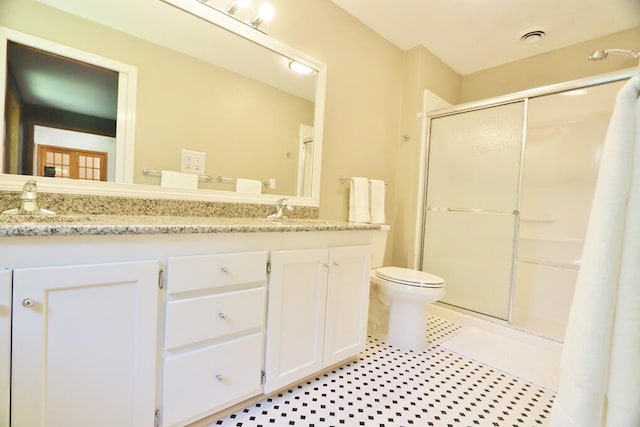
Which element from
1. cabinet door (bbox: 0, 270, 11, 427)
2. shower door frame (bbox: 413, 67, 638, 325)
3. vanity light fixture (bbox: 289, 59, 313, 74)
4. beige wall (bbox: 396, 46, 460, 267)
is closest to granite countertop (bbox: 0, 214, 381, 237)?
cabinet door (bbox: 0, 270, 11, 427)

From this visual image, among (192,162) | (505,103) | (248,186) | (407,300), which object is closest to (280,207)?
(248,186)

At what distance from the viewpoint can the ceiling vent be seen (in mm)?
2159

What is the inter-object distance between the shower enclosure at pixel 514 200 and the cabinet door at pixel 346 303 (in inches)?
47.4

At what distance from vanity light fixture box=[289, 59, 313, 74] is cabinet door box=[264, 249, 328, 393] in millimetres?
1182

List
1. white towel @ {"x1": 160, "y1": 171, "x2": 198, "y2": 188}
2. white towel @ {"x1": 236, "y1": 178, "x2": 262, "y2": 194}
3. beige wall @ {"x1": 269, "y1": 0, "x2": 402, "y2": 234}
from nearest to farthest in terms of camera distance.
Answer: white towel @ {"x1": 160, "y1": 171, "x2": 198, "y2": 188}
white towel @ {"x1": 236, "y1": 178, "x2": 262, "y2": 194}
beige wall @ {"x1": 269, "y1": 0, "x2": 402, "y2": 234}

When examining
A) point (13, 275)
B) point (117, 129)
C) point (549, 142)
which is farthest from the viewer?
point (549, 142)

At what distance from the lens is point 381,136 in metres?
2.38

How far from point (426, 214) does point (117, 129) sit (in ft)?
7.51

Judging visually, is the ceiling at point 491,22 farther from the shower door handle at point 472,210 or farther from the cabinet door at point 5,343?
Answer: the cabinet door at point 5,343

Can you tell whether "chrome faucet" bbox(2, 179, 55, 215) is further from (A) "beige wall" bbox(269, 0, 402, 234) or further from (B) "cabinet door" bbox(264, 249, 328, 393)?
(A) "beige wall" bbox(269, 0, 402, 234)

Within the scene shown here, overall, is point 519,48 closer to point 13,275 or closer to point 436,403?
point 436,403

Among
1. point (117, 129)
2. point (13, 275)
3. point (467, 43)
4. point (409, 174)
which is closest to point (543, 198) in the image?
point (409, 174)

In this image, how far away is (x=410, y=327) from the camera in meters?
1.82

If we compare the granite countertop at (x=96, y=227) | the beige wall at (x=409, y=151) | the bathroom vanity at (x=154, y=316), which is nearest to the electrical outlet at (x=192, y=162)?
the granite countertop at (x=96, y=227)
